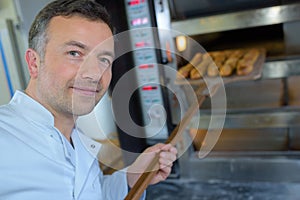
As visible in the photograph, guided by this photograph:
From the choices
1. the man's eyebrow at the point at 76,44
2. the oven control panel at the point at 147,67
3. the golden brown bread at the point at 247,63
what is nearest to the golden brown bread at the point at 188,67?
the oven control panel at the point at 147,67

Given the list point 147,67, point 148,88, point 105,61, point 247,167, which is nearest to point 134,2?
point 147,67

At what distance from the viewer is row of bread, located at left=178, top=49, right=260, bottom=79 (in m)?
1.55

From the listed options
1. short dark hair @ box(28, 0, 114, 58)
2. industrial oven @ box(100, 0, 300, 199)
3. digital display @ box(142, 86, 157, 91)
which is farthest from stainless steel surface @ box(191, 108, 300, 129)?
short dark hair @ box(28, 0, 114, 58)

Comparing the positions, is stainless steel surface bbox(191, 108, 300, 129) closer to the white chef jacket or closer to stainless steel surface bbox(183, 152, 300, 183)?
stainless steel surface bbox(183, 152, 300, 183)

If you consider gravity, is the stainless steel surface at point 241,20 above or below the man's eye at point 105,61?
below

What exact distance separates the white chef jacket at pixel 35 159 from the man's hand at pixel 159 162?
207mm

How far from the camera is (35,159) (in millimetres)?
726

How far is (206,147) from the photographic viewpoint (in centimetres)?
180

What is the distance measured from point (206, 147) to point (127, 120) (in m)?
0.51

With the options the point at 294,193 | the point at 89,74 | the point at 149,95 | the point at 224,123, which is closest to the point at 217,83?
the point at 224,123

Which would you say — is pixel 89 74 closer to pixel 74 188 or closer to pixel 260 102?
pixel 74 188

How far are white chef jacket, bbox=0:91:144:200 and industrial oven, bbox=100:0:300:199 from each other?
0.90 meters

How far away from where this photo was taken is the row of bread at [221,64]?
1.55 metres

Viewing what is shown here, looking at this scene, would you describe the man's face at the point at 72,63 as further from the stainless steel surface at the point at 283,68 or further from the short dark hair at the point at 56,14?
the stainless steel surface at the point at 283,68
